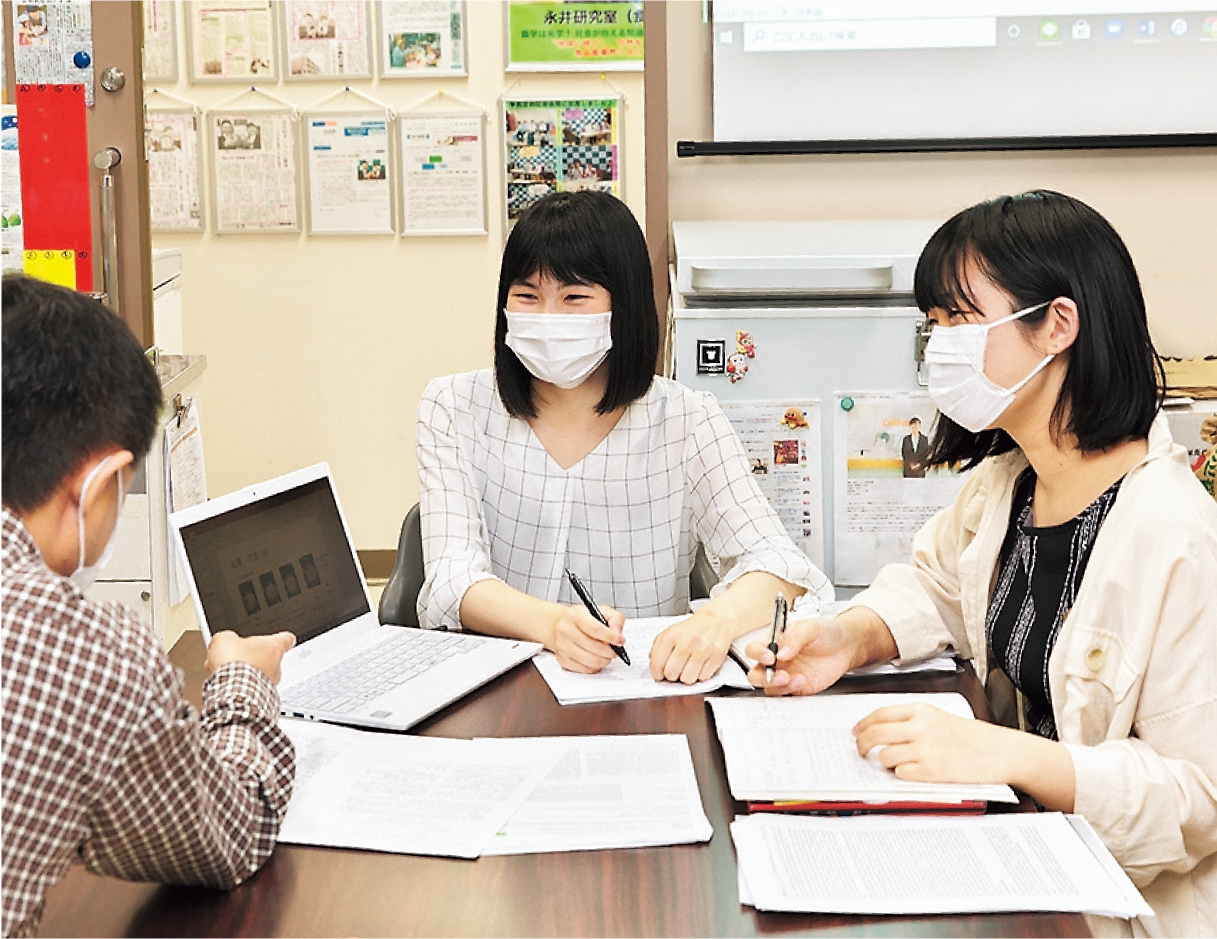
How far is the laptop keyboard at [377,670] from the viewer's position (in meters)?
1.39

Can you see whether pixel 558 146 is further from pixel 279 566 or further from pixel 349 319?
pixel 279 566

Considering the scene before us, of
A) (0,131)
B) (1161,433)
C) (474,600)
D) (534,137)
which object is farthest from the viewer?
(534,137)

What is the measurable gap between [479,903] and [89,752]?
0.32 m

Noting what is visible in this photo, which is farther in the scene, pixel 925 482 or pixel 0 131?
pixel 0 131

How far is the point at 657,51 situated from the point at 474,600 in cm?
124

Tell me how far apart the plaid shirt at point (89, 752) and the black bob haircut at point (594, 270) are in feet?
3.54

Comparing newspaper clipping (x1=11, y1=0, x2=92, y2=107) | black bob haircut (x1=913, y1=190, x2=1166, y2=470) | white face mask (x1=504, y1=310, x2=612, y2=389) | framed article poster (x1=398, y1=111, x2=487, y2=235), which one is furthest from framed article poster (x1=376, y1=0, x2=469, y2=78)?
black bob haircut (x1=913, y1=190, x2=1166, y2=470)

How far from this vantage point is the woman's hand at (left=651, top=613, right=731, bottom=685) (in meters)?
1.47

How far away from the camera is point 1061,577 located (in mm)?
1468

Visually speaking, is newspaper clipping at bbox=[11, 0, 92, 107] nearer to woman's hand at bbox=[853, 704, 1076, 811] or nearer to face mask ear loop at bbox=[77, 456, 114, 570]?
face mask ear loop at bbox=[77, 456, 114, 570]

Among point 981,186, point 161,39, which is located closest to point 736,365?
point 981,186

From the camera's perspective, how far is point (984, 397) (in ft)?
4.94

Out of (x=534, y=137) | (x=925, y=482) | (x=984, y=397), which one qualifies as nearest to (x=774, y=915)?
(x=984, y=397)

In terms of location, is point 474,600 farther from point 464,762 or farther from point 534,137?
point 534,137
